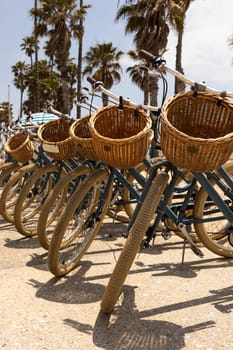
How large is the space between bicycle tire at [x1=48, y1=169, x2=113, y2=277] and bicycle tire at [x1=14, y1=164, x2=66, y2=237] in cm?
101

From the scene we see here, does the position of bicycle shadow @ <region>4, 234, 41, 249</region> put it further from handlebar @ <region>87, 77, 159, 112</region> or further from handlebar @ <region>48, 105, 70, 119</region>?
handlebar @ <region>87, 77, 159, 112</region>

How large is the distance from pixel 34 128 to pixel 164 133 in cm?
331

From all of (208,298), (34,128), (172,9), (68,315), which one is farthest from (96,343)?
(172,9)

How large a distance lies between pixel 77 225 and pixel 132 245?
4.18ft

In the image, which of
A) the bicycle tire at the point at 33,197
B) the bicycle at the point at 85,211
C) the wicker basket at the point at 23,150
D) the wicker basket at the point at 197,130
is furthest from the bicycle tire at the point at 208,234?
the wicker basket at the point at 23,150

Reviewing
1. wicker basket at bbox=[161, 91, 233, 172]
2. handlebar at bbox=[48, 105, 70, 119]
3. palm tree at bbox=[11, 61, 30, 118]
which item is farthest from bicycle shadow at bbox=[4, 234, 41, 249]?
palm tree at bbox=[11, 61, 30, 118]

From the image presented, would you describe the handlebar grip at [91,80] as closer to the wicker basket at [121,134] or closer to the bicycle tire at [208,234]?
the wicker basket at [121,134]

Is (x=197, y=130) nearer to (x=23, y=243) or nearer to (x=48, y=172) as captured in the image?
(x=48, y=172)

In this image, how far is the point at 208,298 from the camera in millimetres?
2953

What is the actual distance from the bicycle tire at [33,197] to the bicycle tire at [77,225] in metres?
1.01

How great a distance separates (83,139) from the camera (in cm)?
353

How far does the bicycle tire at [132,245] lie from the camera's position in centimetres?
241

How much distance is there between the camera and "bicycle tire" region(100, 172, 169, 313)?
7.92 feet

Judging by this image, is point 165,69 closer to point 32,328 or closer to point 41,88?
point 32,328
